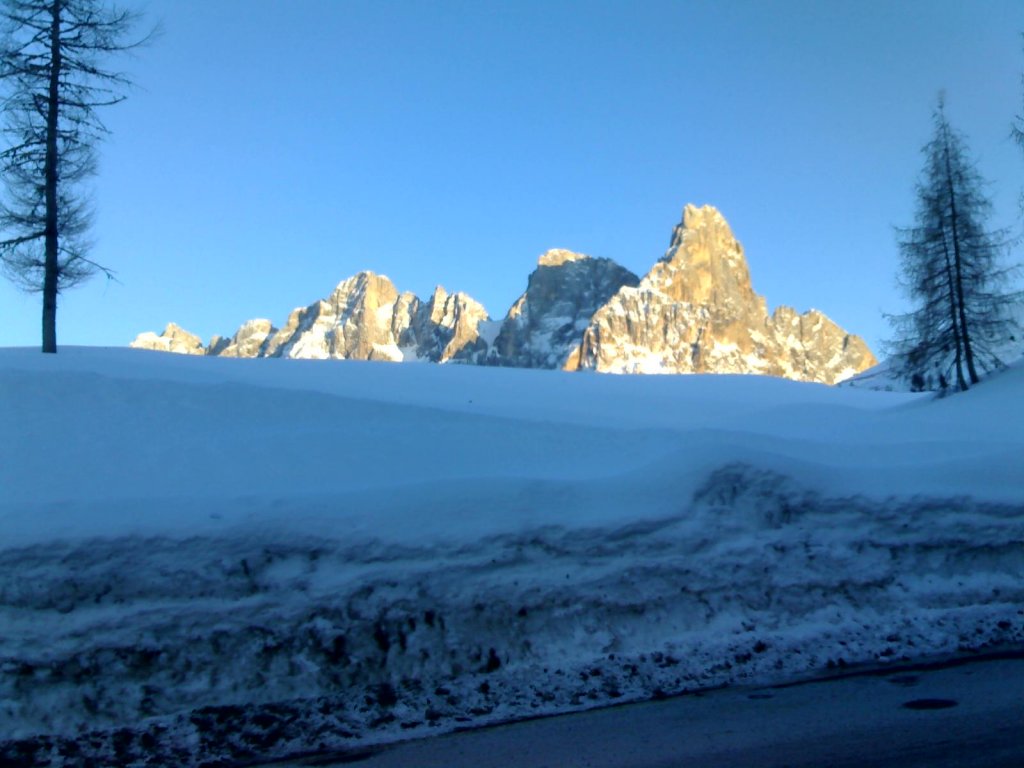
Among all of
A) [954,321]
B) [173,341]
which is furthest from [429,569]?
[173,341]

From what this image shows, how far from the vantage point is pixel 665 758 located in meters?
5.02

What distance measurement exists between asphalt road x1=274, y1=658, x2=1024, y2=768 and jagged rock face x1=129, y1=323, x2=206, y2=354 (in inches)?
5418

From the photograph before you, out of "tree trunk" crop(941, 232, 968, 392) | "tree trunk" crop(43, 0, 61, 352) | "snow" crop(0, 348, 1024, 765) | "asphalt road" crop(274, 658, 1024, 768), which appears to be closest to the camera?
"asphalt road" crop(274, 658, 1024, 768)

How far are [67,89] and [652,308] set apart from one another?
617 feet

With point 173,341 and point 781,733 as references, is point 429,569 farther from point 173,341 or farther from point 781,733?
point 173,341

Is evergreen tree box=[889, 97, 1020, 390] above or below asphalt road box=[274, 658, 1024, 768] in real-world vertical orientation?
above

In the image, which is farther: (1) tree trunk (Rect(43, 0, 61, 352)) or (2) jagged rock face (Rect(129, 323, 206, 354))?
(2) jagged rock face (Rect(129, 323, 206, 354))

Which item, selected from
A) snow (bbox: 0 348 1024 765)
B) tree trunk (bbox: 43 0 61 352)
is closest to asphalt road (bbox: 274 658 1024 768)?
snow (bbox: 0 348 1024 765)

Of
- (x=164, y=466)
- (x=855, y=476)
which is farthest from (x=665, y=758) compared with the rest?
(x=164, y=466)

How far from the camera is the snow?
6066 millimetres

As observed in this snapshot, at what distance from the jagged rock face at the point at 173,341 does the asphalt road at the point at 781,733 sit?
137622mm

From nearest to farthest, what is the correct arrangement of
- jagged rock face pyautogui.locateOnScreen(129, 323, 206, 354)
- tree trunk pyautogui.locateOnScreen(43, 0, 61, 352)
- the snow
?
the snow < tree trunk pyautogui.locateOnScreen(43, 0, 61, 352) < jagged rock face pyautogui.locateOnScreen(129, 323, 206, 354)

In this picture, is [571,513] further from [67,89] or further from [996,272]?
[996,272]

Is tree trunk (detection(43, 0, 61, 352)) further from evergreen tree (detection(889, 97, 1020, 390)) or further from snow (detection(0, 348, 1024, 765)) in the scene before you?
evergreen tree (detection(889, 97, 1020, 390))
